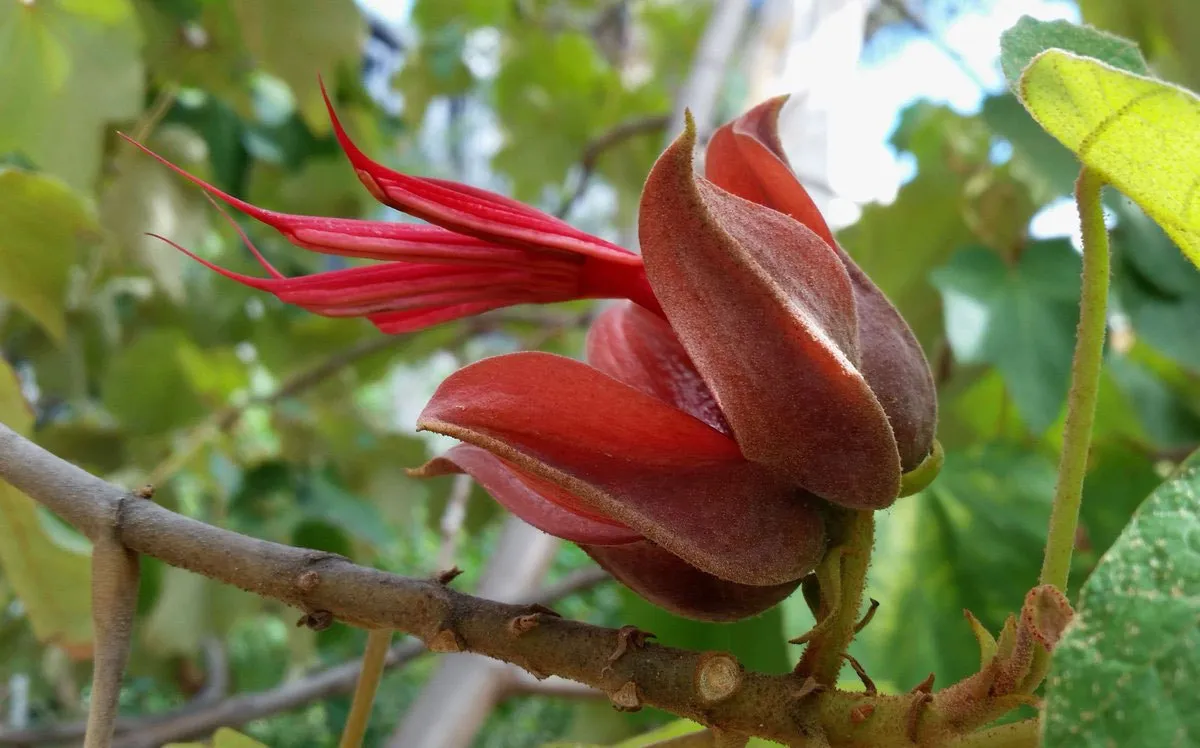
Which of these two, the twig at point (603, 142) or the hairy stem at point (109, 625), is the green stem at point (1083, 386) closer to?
the hairy stem at point (109, 625)

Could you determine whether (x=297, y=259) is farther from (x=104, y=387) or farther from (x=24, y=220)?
(x=24, y=220)

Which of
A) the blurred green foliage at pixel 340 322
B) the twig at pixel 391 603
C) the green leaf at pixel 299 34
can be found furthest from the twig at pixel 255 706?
the twig at pixel 391 603

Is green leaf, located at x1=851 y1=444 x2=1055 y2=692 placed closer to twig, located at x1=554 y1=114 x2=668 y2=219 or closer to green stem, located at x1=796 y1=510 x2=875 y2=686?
green stem, located at x1=796 y1=510 x2=875 y2=686

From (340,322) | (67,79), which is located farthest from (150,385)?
(67,79)

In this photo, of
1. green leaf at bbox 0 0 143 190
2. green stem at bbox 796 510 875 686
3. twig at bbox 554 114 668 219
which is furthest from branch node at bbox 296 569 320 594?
twig at bbox 554 114 668 219

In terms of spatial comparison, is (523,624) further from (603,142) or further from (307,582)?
(603,142)
